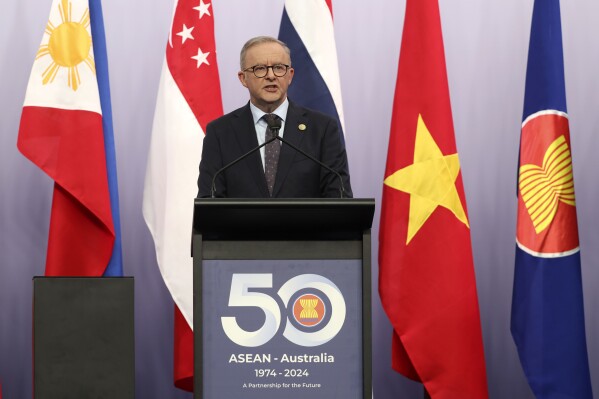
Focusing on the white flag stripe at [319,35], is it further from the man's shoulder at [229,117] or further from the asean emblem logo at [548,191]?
the man's shoulder at [229,117]

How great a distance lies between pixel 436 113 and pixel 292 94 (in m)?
0.62

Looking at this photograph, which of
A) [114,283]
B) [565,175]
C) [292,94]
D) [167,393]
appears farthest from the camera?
[167,393]

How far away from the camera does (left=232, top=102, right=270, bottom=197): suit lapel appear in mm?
2641

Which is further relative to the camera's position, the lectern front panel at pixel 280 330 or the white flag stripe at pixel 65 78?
the white flag stripe at pixel 65 78

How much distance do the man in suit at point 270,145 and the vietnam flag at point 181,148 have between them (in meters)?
1.06

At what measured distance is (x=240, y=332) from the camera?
190 centimetres

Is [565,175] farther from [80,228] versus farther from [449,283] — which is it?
[80,228]

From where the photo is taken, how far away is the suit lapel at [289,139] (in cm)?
263

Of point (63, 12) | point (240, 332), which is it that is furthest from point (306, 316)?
point (63, 12)

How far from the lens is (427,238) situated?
145 inches

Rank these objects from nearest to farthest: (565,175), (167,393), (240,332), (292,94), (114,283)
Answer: (240,332) → (114,283) → (565,175) → (292,94) → (167,393)

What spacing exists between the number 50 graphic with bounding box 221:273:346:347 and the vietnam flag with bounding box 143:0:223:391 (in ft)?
5.98

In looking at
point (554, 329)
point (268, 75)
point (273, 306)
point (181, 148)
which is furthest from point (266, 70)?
point (554, 329)

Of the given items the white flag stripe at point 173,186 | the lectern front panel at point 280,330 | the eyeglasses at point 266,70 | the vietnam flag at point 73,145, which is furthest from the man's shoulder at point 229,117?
Result: the vietnam flag at point 73,145
